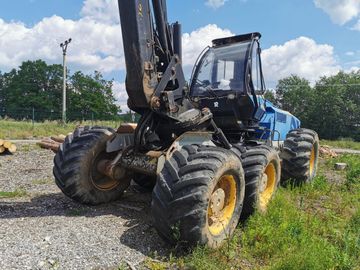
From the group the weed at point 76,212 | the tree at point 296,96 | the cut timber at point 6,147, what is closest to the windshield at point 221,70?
the weed at point 76,212

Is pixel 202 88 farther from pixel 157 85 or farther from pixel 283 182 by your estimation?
pixel 283 182

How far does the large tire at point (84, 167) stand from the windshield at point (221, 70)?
1986mm

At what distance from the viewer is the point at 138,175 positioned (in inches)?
237

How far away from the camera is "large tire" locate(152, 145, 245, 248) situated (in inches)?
149

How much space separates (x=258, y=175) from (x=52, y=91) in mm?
71455

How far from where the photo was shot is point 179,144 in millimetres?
4750

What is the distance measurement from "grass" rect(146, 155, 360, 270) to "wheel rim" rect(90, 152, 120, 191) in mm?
2034

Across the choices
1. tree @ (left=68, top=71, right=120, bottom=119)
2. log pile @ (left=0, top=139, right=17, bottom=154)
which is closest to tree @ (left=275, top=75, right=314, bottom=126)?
tree @ (left=68, top=71, right=120, bottom=119)

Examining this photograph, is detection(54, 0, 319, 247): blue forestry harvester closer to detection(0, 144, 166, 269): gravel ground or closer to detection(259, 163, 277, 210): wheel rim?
detection(259, 163, 277, 210): wheel rim

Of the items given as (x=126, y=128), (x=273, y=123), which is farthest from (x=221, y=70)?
(x=126, y=128)

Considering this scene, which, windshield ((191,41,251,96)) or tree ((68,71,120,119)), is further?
tree ((68,71,120,119))

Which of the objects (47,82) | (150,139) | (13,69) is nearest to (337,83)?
(47,82)

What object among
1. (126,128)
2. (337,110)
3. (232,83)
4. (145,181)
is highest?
(232,83)

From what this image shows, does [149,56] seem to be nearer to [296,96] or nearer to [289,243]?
[289,243]
